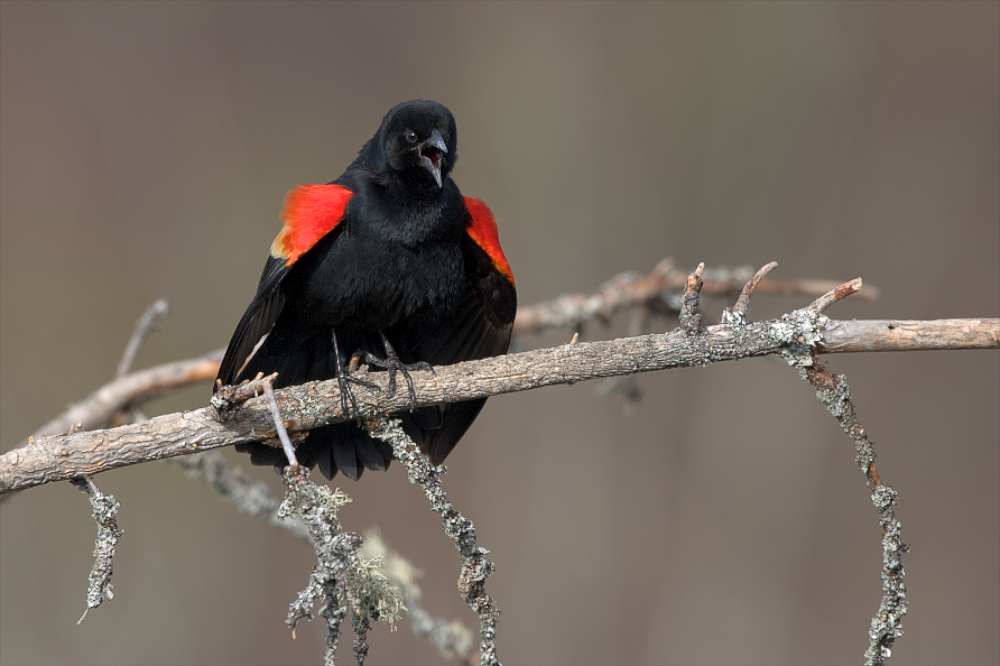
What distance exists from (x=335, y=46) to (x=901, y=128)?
4.17 metres

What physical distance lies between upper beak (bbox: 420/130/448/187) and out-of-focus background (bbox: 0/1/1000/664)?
262 cm

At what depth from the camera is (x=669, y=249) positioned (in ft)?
18.4

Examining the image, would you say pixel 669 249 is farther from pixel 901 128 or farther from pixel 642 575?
pixel 642 575

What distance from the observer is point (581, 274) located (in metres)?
5.67

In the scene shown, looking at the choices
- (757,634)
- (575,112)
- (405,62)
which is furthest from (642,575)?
(405,62)

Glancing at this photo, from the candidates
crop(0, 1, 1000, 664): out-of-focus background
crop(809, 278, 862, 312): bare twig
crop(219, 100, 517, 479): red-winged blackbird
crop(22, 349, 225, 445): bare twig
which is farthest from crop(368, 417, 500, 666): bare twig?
crop(0, 1, 1000, 664): out-of-focus background

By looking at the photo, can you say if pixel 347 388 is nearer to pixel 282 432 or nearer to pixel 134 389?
pixel 282 432

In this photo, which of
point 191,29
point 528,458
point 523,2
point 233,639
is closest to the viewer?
point 233,639

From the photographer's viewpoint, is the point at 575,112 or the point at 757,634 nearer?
the point at 757,634

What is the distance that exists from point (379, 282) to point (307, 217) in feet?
1.00

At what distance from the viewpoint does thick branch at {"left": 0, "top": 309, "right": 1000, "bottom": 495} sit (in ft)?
5.98

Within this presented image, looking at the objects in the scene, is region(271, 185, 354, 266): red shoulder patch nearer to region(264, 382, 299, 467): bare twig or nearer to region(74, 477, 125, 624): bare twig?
region(264, 382, 299, 467): bare twig

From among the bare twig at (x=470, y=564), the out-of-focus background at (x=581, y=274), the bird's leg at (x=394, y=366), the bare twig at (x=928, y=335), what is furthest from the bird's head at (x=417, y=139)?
the out-of-focus background at (x=581, y=274)

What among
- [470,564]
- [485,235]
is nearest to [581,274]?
[485,235]
